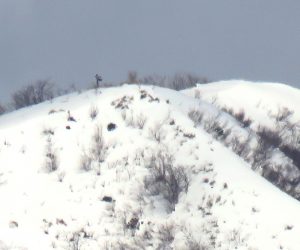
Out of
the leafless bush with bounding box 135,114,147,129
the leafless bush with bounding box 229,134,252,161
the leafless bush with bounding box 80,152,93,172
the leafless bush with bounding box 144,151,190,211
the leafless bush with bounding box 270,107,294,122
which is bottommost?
the leafless bush with bounding box 270,107,294,122

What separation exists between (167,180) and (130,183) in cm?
165

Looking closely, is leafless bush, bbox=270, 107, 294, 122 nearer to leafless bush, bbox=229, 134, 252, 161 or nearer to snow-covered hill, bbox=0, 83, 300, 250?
leafless bush, bbox=229, 134, 252, 161

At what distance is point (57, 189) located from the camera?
41781mm

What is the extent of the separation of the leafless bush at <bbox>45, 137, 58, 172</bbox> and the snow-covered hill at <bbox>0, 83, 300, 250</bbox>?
0.15ft

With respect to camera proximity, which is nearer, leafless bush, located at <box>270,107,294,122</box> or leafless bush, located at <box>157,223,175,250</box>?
leafless bush, located at <box>157,223,175,250</box>

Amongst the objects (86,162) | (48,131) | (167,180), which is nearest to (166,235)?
(167,180)

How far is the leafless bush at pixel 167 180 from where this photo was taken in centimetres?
4138

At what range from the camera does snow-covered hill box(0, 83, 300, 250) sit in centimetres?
3797

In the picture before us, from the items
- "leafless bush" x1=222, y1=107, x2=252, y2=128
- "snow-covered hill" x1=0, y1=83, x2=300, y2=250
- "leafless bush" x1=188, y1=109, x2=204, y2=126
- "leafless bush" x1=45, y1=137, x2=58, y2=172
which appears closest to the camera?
"snow-covered hill" x1=0, y1=83, x2=300, y2=250

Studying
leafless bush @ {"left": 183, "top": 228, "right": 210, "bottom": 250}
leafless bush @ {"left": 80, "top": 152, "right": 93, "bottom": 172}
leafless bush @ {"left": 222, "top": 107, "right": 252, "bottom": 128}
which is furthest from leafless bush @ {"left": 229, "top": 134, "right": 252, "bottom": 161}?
leafless bush @ {"left": 183, "top": 228, "right": 210, "bottom": 250}

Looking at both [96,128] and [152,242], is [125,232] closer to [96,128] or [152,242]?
[152,242]

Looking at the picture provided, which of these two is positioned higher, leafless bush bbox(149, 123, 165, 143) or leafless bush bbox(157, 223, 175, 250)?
leafless bush bbox(149, 123, 165, 143)

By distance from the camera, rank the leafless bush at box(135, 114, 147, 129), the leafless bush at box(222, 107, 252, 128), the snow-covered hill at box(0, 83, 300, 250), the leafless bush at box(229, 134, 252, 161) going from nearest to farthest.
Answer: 1. the snow-covered hill at box(0, 83, 300, 250)
2. the leafless bush at box(135, 114, 147, 129)
3. the leafless bush at box(229, 134, 252, 161)
4. the leafless bush at box(222, 107, 252, 128)

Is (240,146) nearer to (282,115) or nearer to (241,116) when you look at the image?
(241,116)
